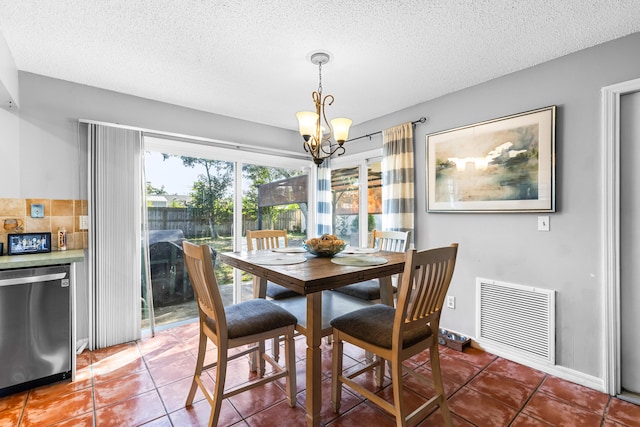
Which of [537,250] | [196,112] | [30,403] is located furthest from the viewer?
[196,112]

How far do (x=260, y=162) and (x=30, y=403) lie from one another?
2.85 meters

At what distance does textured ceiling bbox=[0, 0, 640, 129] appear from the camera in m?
1.68

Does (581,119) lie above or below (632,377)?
above

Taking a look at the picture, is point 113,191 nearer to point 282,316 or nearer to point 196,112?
point 196,112

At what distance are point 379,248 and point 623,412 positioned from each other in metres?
1.83

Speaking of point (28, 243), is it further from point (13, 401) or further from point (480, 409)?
point (480, 409)

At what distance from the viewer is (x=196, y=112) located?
323cm

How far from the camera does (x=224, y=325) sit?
1.55m

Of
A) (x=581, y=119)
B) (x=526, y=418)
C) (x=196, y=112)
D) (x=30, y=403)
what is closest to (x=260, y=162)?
(x=196, y=112)

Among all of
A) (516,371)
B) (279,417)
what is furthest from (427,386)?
(279,417)

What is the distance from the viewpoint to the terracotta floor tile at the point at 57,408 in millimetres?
1736

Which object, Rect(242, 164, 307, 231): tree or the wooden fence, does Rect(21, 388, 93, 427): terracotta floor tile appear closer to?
the wooden fence

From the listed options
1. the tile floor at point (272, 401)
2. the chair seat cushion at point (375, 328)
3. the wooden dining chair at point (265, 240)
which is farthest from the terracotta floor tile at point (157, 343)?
the chair seat cushion at point (375, 328)

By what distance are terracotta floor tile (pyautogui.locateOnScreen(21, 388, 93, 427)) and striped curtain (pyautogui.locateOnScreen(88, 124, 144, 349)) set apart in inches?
28.7
